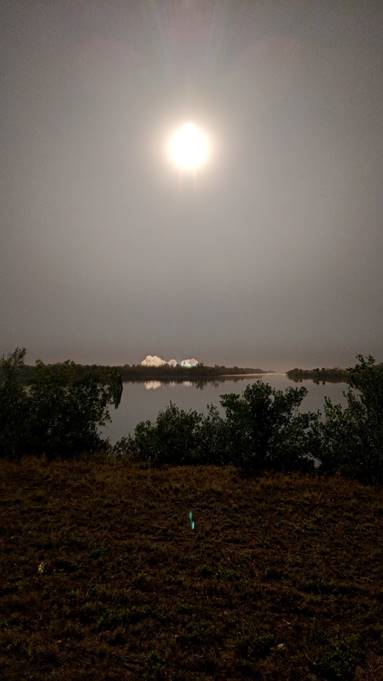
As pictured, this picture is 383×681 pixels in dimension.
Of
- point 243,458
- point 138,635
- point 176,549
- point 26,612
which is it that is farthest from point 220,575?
point 243,458

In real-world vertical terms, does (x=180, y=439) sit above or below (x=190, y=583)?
above

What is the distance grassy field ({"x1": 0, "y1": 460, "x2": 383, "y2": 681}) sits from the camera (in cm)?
531

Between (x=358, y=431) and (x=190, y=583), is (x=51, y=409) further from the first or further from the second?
(x=358, y=431)

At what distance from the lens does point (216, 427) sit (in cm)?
1789

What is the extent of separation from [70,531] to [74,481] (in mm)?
4481

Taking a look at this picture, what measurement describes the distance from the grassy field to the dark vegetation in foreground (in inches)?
111

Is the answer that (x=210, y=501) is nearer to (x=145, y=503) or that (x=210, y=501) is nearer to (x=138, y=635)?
(x=145, y=503)

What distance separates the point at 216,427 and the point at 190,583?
10.6 metres

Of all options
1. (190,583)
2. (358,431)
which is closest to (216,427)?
(358,431)

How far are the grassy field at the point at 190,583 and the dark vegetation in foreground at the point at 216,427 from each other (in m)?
2.81

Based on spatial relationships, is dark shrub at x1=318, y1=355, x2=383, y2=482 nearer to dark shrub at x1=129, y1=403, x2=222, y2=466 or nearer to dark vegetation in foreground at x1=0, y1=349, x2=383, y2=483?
dark vegetation in foreground at x1=0, y1=349, x2=383, y2=483

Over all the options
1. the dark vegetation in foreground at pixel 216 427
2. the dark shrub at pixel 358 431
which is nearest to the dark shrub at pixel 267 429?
the dark vegetation in foreground at pixel 216 427

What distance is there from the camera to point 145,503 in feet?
39.5

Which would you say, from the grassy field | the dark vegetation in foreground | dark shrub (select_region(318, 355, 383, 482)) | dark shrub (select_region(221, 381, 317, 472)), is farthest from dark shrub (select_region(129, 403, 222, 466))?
dark shrub (select_region(318, 355, 383, 482))
